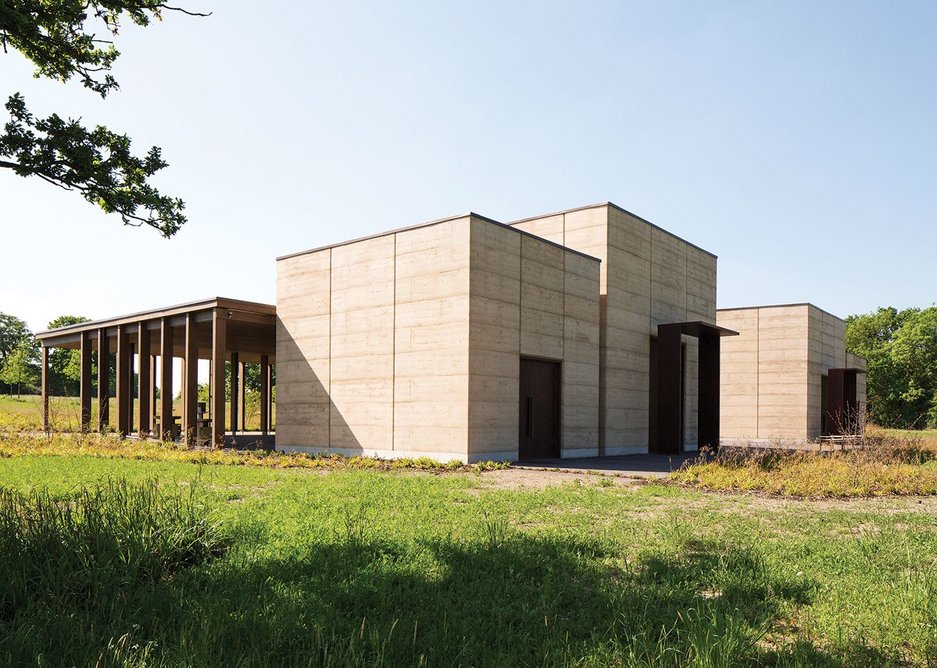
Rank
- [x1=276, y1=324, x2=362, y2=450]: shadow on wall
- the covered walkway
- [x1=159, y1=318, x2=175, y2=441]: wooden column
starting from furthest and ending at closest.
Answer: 1. [x1=159, y1=318, x2=175, y2=441]: wooden column
2. the covered walkway
3. [x1=276, y1=324, x2=362, y2=450]: shadow on wall

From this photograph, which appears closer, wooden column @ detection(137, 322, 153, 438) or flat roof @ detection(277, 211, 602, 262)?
flat roof @ detection(277, 211, 602, 262)

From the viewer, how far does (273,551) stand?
6.71m

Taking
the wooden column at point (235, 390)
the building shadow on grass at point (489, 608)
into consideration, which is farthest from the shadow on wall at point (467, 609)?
the wooden column at point (235, 390)

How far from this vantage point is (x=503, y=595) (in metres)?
5.65

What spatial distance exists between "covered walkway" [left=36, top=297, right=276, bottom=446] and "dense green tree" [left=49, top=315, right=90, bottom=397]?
1730 inches

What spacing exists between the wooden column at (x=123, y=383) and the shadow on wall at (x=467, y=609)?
2362cm

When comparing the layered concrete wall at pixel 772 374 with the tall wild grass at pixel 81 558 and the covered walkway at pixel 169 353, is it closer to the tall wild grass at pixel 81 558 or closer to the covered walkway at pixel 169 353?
the covered walkway at pixel 169 353

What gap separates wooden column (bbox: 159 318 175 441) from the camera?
2420 centimetres

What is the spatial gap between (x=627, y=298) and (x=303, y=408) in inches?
469

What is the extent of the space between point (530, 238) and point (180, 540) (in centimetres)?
1513

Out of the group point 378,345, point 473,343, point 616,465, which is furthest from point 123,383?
point 616,465

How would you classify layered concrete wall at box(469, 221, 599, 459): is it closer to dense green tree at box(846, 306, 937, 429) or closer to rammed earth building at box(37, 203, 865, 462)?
rammed earth building at box(37, 203, 865, 462)

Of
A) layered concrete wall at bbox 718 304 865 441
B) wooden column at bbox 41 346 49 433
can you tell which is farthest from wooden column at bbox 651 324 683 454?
wooden column at bbox 41 346 49 433

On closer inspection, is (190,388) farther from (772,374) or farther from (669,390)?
(772,374)
